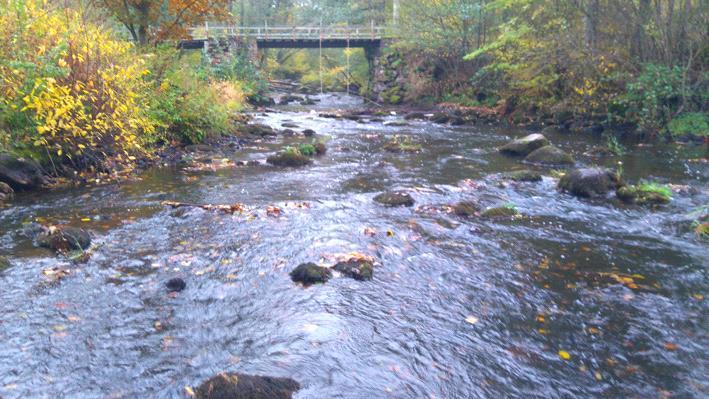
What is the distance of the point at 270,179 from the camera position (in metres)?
10.7

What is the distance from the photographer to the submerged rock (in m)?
5.29

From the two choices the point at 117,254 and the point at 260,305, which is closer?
the point at 260,305

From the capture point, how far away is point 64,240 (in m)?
6.14

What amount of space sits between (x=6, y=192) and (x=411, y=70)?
29.2 m

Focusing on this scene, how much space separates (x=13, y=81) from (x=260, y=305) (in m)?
6.37

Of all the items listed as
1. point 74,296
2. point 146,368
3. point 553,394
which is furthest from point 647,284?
point 74,296

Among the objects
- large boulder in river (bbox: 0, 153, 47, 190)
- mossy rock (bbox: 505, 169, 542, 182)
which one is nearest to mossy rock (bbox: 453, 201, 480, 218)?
mossy rock (bbox: 505, 169, 542, 182)

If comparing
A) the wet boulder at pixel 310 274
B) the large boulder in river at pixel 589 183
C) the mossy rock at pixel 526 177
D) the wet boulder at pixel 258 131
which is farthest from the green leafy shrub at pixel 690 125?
the wet boulder at pixel 310 274

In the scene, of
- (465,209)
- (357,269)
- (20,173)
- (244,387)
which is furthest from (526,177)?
(20,173)

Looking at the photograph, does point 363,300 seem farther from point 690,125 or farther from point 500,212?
point 690,125

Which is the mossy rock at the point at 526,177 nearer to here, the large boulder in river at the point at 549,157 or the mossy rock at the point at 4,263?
the large boulder in river at the point at 549,157

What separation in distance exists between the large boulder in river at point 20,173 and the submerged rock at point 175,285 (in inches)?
197

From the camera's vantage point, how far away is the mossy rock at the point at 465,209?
8234 mm

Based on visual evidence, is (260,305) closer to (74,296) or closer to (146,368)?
(146,368)
